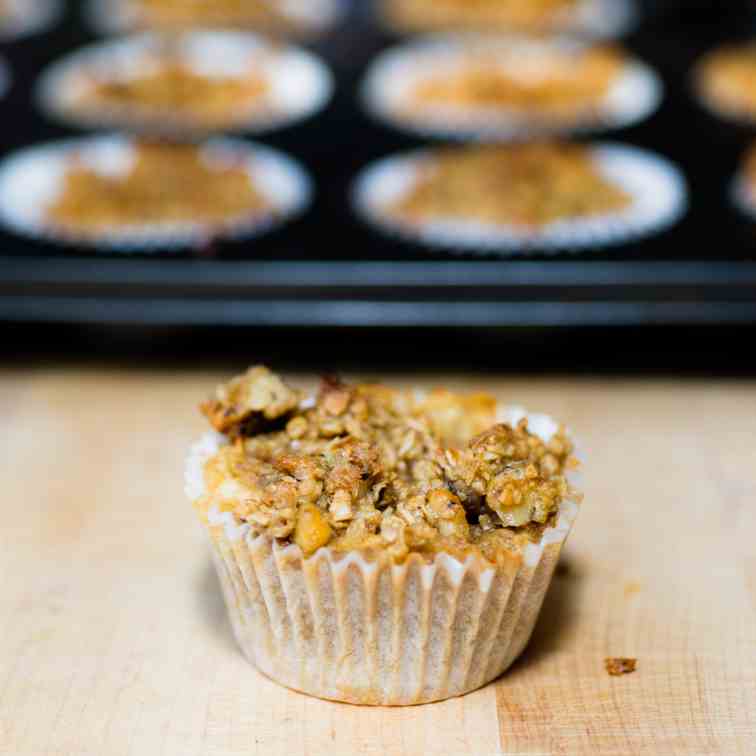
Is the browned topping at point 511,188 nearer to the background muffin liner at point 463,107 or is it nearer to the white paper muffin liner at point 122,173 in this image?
the background muffin liner at point 463,107

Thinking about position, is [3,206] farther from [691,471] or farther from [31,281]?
[691,471]

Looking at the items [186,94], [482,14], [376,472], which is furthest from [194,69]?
[376,472]

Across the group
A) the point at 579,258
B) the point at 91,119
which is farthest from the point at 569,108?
the point at 91,119

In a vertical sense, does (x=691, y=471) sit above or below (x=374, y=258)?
below

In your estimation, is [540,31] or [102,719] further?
[540,31]

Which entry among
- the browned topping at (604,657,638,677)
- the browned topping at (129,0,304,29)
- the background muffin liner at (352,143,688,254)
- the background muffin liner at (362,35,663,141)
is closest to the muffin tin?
the background muffin liner at (352,143,688,254)

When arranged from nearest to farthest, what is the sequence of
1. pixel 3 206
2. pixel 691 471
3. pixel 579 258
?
pixel 691 471
pixel 579 258
pixel 3 206

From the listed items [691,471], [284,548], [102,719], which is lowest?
[691,471]
